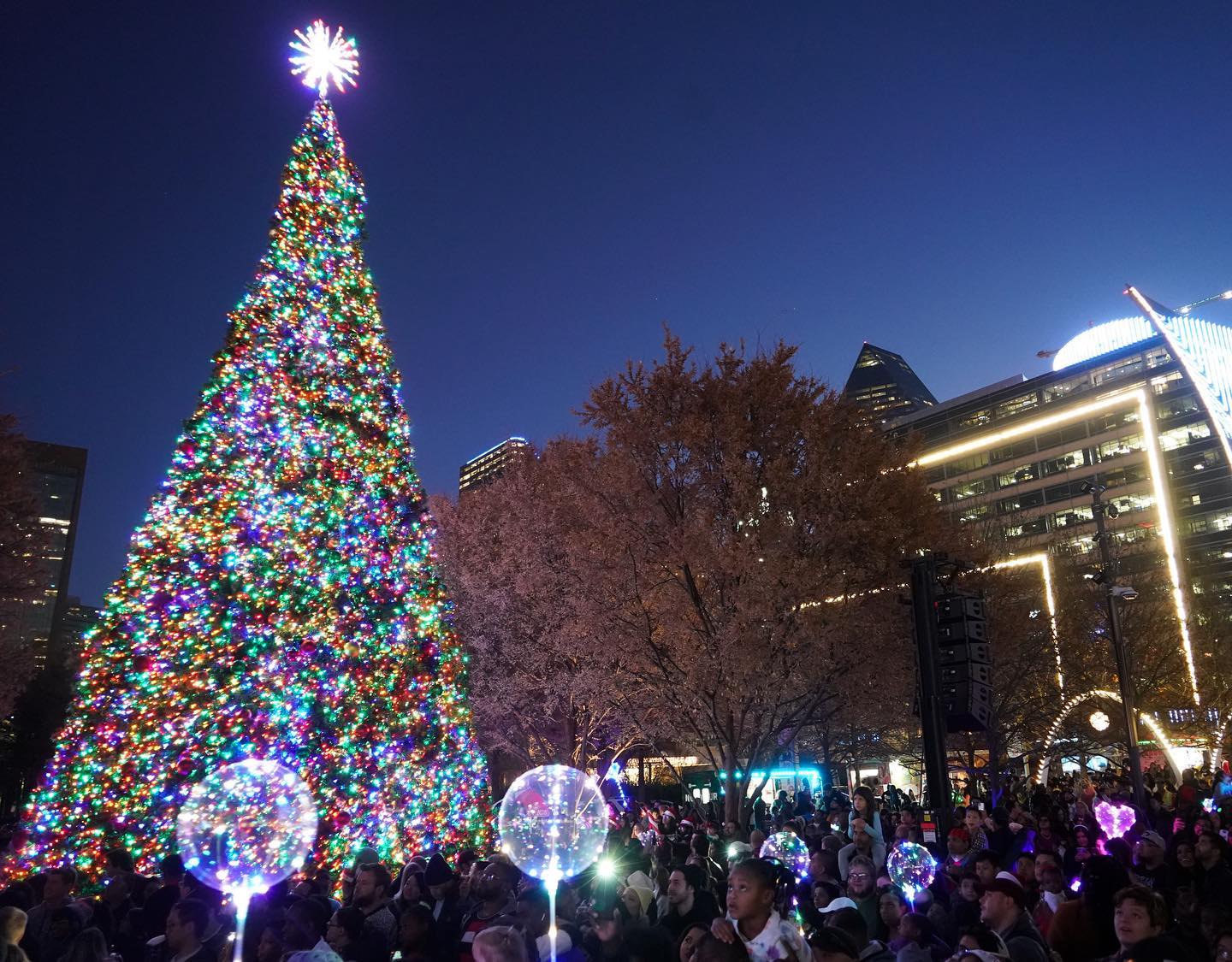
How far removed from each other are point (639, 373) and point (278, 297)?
7975mm

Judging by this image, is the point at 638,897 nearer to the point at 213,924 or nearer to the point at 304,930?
the point at 304,930

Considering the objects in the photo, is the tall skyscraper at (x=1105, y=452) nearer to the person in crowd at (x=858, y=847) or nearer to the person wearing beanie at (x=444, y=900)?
the person in crowd at (x=858, y=847)

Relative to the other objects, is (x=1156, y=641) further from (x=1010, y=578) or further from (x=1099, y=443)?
(x=1099, y=443)

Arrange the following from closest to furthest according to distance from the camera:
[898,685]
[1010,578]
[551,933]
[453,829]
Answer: [551,933] → [453,829] → [898,685] → [1010,578]

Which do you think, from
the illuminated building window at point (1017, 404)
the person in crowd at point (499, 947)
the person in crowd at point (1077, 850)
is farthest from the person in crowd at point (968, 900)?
the illuminated building window at point (1017, 404)

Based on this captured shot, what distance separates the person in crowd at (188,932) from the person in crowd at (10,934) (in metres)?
0.86

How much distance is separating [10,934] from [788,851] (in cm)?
677

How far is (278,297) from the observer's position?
14.8m

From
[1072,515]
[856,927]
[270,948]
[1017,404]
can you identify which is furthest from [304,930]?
[1017,404]

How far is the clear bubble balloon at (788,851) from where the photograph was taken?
8852mm

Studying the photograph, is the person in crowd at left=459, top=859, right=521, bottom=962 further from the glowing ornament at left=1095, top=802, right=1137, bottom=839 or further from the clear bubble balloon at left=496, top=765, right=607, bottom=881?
the glowing ornament at left=1095, top=802, right=1137, bottom=839

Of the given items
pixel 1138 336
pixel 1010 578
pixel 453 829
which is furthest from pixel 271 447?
pixel 1138 336

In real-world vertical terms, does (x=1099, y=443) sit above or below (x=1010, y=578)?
above

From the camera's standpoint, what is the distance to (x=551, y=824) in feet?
22.6
